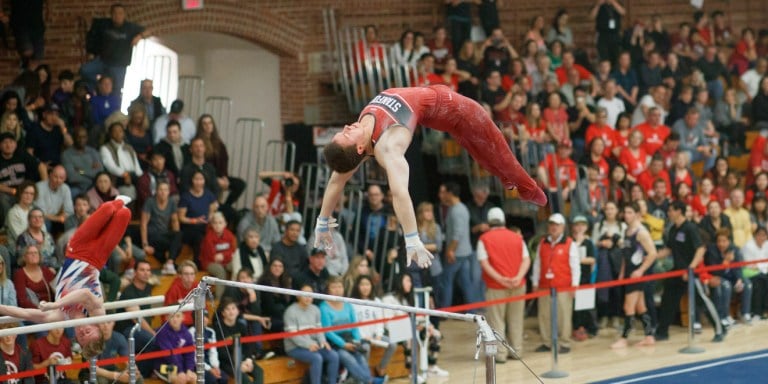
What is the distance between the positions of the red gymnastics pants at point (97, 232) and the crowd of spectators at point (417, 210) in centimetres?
148

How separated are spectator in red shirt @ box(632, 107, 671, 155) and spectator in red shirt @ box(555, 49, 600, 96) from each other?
0.98 metres

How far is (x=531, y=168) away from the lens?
47.4 ft

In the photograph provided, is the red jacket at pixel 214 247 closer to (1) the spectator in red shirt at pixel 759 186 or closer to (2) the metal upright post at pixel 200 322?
(2) the metal upright post at pixel 200 322

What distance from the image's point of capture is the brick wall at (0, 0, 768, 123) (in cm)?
1462

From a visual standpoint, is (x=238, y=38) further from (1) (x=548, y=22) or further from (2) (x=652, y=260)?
(2) (x=652, y=260)

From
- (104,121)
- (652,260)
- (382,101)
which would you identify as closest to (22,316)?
(382,101)

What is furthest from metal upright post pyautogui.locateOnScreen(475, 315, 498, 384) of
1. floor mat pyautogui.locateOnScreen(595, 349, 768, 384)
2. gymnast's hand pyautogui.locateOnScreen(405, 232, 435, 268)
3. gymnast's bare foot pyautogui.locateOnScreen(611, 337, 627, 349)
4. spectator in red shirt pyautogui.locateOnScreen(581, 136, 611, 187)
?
spectator in red shirt pyautogui.locateOnScreen(581, 136, 611, 187)

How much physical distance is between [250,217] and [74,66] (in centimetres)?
339

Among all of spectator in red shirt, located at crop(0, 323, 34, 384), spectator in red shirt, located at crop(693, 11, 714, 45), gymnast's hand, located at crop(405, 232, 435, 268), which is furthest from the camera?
spectator in red shirt, located at crop(693, 11, 714, 45)

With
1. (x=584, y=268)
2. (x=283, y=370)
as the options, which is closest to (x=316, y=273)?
(x=283, y=370)

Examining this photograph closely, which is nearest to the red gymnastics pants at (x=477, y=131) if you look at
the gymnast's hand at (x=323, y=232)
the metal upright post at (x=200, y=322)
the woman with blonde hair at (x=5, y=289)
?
the gymnast's hand at (x=323, y=232)

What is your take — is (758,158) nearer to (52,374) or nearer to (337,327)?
(337,327)

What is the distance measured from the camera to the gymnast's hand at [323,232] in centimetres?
770

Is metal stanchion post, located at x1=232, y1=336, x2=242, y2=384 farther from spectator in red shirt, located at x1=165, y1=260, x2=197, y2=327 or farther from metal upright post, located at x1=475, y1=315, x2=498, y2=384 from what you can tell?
metal upright post, located at x1=475, y1=315, x2=498, y2=384
